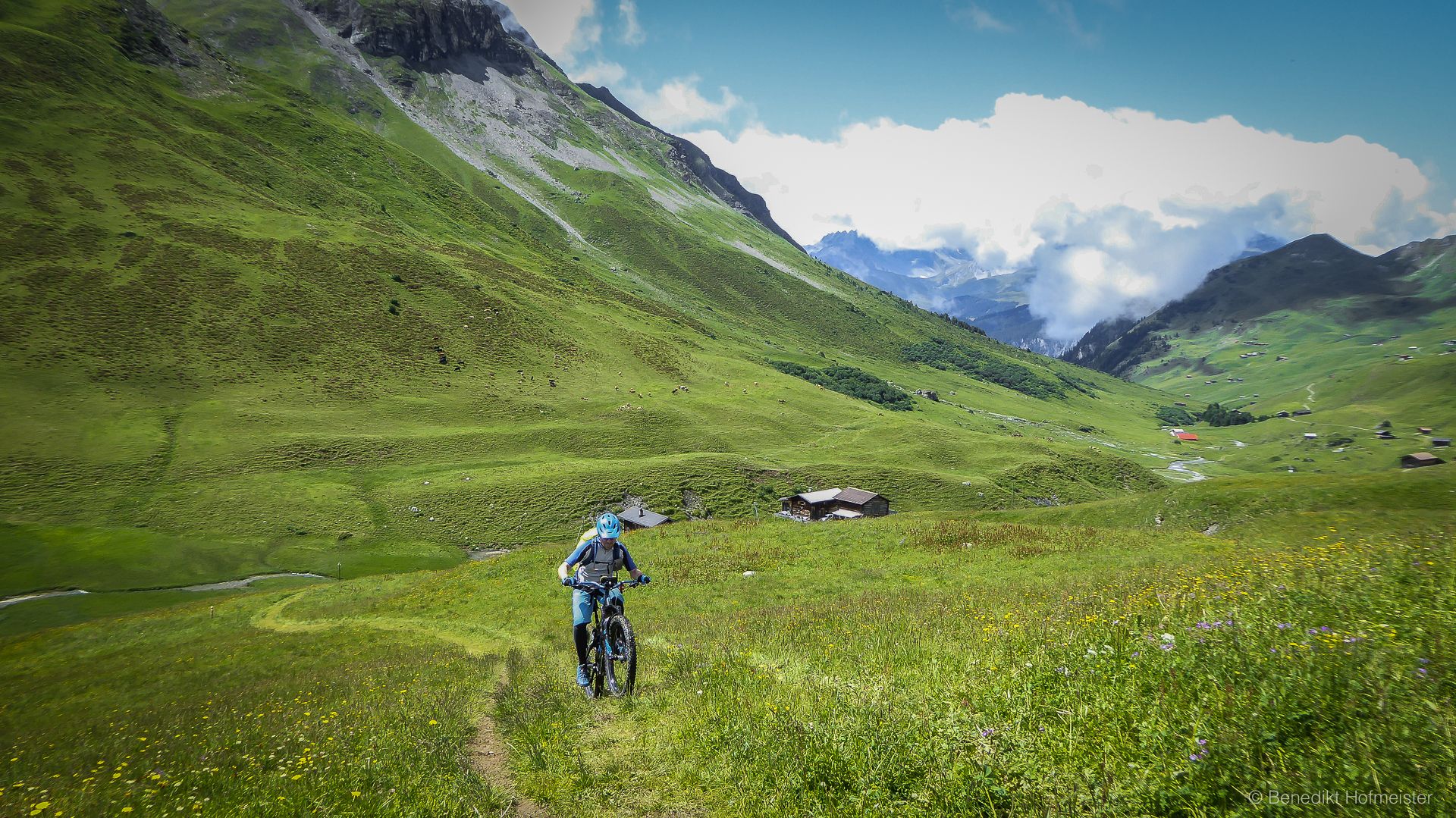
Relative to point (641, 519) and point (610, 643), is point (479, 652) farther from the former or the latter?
point (641, 519)

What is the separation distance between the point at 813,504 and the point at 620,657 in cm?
8006

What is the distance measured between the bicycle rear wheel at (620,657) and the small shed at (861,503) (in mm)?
77991

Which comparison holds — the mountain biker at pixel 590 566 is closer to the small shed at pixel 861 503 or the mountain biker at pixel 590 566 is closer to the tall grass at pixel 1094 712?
the tall grass at pixel 1094 712

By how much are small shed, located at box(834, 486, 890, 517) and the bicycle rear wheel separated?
7799cm

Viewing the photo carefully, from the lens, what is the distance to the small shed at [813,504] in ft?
295

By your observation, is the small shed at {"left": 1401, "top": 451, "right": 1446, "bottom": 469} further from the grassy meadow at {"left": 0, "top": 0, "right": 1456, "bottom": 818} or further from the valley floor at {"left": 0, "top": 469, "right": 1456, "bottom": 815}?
the valley floor at {"left": 0, "top": 469, "right": 1456, "bottom": 815}

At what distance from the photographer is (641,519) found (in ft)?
264

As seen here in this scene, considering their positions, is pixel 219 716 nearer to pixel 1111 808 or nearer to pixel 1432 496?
pixel 1111 808

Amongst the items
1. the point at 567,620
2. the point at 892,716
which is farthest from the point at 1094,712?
the point at 567,620

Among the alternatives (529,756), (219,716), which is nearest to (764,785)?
(529,756)

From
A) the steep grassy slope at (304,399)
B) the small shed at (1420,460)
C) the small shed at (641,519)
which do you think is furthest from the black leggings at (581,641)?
the small shed at (1420,460)

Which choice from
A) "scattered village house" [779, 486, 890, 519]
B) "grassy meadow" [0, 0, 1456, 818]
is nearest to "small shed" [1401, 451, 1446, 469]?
"grassy meadow" [0, 0, 1456, 818]

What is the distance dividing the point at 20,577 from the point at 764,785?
84.2 metres

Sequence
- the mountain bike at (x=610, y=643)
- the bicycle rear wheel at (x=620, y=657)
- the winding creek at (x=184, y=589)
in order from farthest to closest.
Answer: the winding creek at (x=184, y=589), the mountain bike at (x=610, y=643), the bicycle rear wheel at (x=620, y=657)
